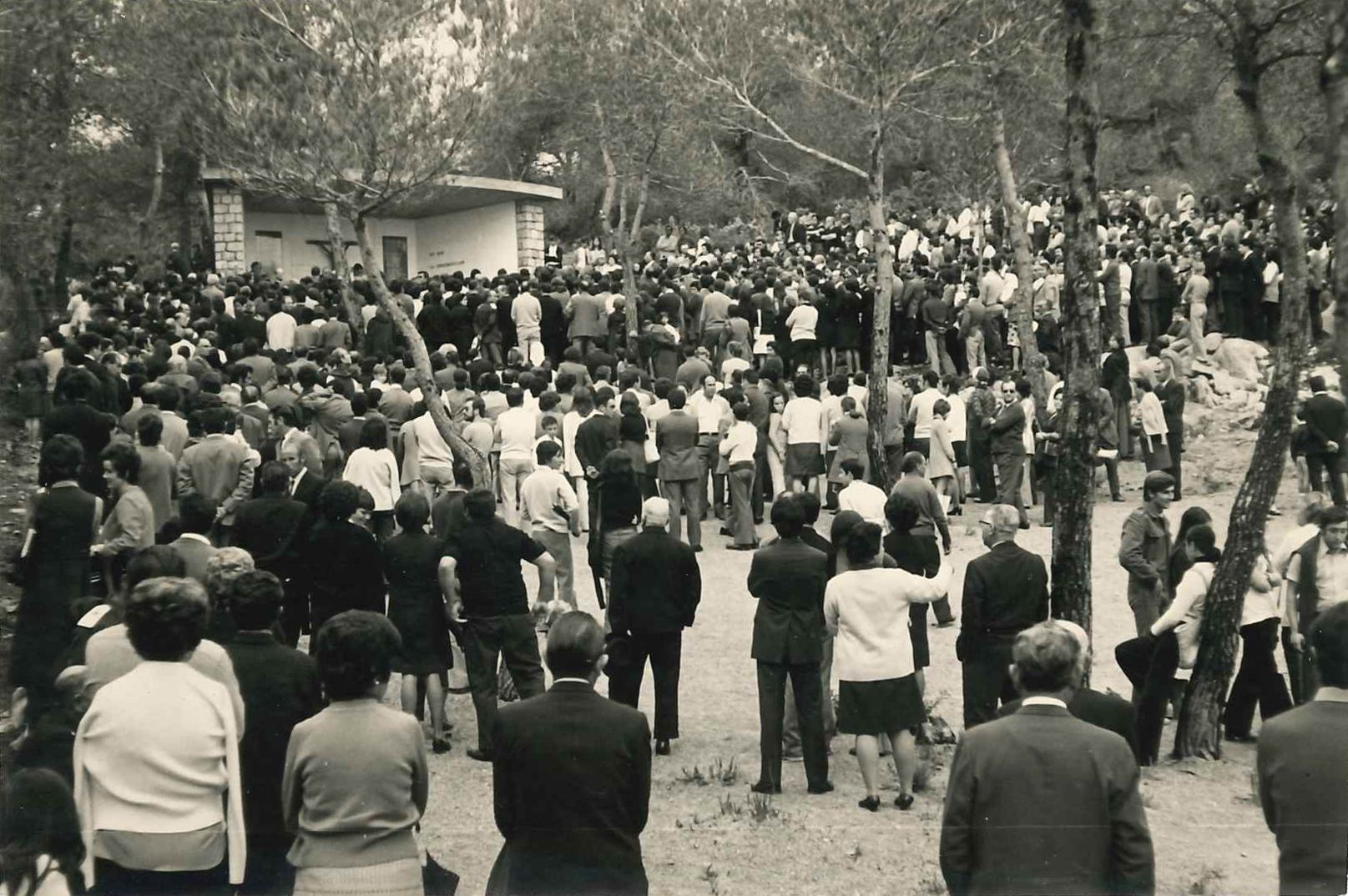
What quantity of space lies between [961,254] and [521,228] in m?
9.59

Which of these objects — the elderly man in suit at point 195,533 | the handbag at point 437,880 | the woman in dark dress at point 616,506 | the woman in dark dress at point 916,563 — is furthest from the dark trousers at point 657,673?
the handbag at point 437,880

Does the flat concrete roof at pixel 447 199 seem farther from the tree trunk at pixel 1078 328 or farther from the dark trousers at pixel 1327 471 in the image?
the tree trunk at pixel 1078 328

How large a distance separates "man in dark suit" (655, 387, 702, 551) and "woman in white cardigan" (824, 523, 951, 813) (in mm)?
6378

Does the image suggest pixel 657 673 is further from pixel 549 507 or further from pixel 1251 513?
pixel 1251 513

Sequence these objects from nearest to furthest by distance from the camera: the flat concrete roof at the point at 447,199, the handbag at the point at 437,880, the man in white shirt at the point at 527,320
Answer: the handbag at the point at 437,880 → the man in white shirt at the point at 527,320 → the flat concrete roof at the point at 447,199

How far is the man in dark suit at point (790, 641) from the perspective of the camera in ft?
27.2

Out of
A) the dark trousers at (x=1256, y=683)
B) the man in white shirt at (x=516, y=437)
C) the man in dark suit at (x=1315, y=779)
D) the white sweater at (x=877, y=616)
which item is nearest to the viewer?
the man in dark suit at (x=1315, y=779)

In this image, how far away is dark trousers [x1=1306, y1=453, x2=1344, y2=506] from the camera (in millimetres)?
16125

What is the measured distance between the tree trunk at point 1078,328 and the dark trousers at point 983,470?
8840 millimetres

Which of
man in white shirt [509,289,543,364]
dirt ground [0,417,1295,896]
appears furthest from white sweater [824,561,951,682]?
man in white shirt [509,289,543,364]

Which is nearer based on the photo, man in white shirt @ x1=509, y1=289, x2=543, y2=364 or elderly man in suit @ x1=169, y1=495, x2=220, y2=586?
elderly man in suit @ x1=169, y1=495, x2=220, y2=586

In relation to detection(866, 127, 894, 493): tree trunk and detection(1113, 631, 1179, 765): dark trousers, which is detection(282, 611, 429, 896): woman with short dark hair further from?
detection(866, 127, 894, 493): tree trunk

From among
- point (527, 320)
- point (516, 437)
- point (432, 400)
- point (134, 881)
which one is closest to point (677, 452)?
point (516, 437)

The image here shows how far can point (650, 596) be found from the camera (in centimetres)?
879
